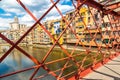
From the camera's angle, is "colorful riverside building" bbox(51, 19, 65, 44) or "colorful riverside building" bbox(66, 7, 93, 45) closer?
"colorful riverside building" bbox(66, 7, 93, 45)

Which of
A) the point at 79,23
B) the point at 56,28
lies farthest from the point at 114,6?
the point at 56,28

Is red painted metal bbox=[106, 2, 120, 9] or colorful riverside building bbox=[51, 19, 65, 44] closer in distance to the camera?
red painted metal bbox=[106, 2, 120, 9]

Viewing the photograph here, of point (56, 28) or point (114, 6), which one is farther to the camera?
point (56, 28)

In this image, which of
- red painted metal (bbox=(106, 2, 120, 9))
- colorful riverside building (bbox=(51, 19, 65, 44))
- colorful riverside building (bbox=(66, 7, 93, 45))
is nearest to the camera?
red painted metal (bbox=(106, 2, 120, 9))

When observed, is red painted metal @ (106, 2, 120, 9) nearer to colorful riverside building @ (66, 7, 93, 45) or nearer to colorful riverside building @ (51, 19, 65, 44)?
colorful riverside building @ (66, 7, 93, 45)

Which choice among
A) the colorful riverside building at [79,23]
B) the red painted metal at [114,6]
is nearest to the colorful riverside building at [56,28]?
the colorful riverside building at [79,23]

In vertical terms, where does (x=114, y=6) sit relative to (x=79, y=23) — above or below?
below

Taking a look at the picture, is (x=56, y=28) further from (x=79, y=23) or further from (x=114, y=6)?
(x=114, y=6)

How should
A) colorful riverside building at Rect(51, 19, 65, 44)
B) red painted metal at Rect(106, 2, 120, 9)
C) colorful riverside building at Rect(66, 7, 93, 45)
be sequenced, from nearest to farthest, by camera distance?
red painted metal at Rect(106, 2, 120, 9) < colorful riverside building at Rect(66, 7, 93, 45) < colorful riverside building at Rect(51, 19, 65, 44)

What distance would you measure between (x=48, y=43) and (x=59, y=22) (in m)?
12.3

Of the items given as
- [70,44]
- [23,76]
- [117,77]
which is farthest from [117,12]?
[70,44]

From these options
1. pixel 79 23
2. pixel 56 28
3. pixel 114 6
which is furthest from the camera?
pixel 56 28

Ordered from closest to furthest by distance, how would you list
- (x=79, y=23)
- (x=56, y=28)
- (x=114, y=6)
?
(x=114, y=6) → (x=79, y=23) → (x=56, y=28)

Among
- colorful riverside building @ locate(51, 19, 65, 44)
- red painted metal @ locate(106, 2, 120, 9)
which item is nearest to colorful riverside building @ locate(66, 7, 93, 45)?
colorful riverside building @ locate(51, 19, 65, 44)
